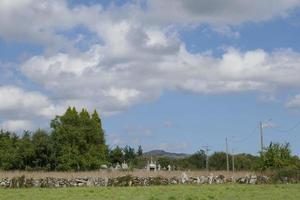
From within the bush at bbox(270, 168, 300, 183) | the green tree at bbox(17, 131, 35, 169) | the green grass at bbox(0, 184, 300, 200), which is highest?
the green tree at bbox(17, 131, 35, 169)

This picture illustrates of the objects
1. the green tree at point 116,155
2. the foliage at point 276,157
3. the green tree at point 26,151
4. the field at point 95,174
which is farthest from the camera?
the green tree at point 116,155

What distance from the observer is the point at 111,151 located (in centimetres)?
10844

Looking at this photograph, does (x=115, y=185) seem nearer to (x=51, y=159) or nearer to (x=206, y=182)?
(x=206, y=182)

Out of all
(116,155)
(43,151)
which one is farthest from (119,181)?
(116,155)

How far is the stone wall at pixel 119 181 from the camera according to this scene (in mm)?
46344

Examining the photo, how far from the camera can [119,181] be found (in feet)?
157

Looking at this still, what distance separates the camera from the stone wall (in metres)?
46.3

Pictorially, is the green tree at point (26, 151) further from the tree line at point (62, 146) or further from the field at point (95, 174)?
the field at point (95, 174)

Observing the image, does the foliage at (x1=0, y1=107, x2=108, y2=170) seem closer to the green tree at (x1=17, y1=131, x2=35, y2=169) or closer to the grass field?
the green tree at (x1=17, y1=131, x2=35, y2=169)

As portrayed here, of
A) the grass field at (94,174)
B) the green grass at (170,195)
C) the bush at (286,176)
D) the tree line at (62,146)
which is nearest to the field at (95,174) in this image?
the grass field at (94,174)

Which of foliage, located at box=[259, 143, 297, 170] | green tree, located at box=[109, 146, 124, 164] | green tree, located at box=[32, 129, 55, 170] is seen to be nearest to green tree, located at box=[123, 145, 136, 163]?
green tree, located at box=[109, 146, 124, 164]

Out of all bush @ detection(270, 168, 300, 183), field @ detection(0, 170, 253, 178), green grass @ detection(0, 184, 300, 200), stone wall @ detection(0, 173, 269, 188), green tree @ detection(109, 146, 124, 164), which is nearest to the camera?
green grass @ detection(0, 184, 300, 200)

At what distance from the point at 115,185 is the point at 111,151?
6103cm

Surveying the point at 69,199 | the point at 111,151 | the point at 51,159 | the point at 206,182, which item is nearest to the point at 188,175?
the point at 206,182
